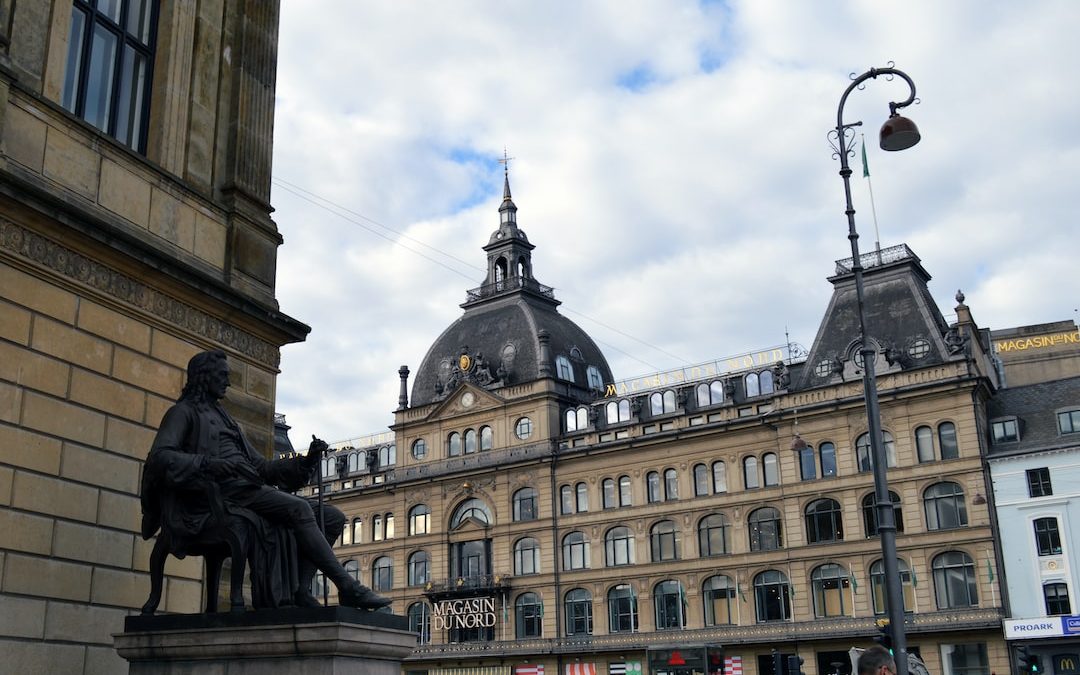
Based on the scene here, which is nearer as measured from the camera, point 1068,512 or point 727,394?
point 1068,512

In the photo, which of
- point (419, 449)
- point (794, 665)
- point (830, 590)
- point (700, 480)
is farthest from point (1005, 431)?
point (419, 449)

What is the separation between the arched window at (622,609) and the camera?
2381 inches

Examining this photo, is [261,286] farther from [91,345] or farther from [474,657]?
[474,657]

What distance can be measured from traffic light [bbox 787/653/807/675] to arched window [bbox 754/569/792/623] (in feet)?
6.25

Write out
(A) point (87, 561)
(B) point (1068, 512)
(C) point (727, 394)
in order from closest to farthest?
(A) point (87, 561) → (B) point (1068, 512) → (C) point (727, 394)

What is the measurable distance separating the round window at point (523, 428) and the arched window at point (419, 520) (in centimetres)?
794

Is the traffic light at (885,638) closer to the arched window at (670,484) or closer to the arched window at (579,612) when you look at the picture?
the arched window at (670,484)

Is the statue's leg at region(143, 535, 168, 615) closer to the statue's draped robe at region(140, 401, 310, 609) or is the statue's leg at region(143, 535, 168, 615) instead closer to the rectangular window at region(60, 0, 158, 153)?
the statue's draped robe at region(140, 401, 310, 609)

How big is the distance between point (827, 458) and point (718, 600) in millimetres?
9473

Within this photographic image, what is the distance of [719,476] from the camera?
2357 inches

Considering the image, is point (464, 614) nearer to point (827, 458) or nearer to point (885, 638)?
point (827, 458)

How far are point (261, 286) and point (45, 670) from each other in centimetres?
614

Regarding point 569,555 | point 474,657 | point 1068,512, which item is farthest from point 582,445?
point 1068,512

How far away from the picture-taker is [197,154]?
49.7 ft
